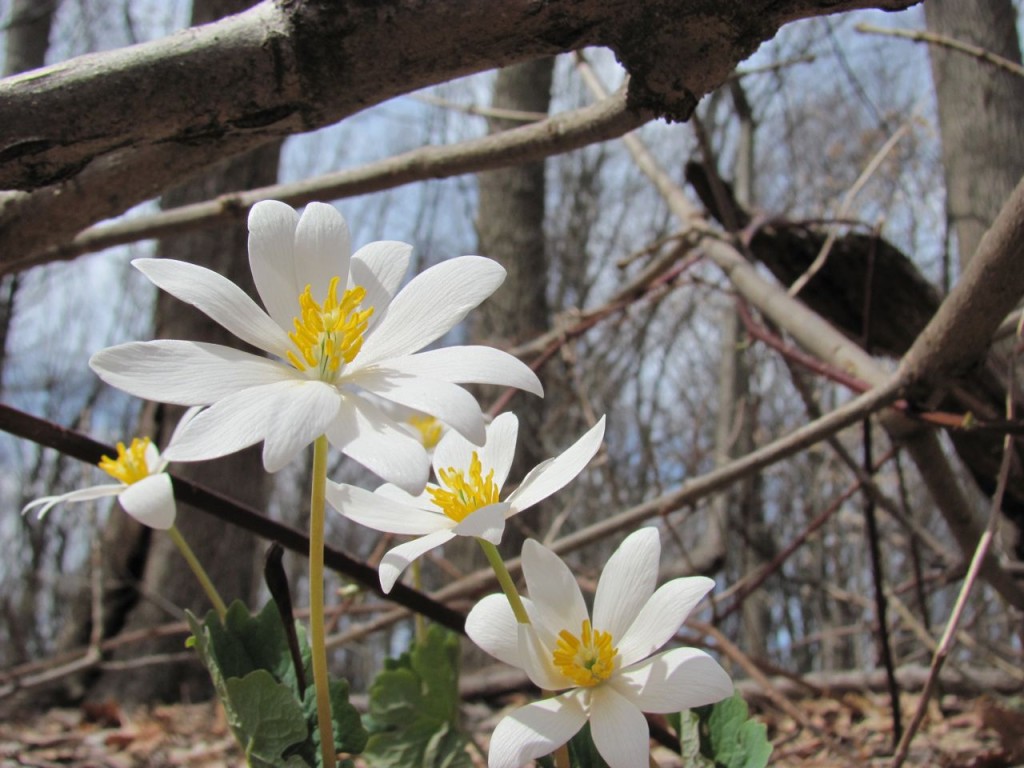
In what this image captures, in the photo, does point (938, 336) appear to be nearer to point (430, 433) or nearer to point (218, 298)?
point (430, 433)

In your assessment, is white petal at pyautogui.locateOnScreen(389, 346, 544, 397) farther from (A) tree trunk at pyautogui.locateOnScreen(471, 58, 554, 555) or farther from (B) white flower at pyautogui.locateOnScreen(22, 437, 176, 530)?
(A) tree trunk at pyautogui.locateOnScreen(471, 58, 554, 555)

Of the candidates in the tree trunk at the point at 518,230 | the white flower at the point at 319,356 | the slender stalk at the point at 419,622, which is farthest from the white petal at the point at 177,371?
the tree trunk at the point at 518,230

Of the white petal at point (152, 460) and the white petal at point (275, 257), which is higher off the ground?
the white petal at point (275, 257)

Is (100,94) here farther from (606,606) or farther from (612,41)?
(606,606)

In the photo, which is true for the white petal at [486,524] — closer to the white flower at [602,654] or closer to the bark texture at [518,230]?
the white flower at [602,654]

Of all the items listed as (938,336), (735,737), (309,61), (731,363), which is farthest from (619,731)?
(731,363)

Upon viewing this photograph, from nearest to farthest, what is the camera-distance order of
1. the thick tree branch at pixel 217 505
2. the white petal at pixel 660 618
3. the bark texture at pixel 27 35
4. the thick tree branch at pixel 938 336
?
the white petal at pixel 660 618 → the thick tree branch at pixel 217 505 → the thick tree branch at pixel 938 336 → the bark texture at pixel 27 35
